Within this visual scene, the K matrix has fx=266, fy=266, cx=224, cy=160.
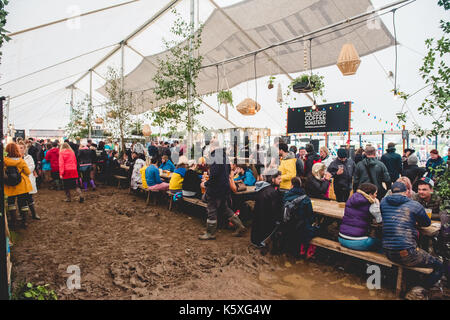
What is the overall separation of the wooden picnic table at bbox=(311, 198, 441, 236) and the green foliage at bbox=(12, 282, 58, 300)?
10.2ft

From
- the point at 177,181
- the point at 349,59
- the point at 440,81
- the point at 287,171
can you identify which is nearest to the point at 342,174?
the point at 287,171

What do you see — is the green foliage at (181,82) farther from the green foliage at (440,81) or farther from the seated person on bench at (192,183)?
the green foliage at (440,81)

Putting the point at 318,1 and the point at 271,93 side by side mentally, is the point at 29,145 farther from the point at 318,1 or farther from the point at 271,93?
the point at 318,1

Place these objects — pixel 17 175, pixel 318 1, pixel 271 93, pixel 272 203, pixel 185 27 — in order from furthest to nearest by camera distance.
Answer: pixel 271 93
pixel 185 27
pixel 318 1
pixel 17 175
pixel 272 203

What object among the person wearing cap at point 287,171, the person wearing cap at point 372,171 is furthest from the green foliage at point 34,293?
the person wearing cap at point 372,171

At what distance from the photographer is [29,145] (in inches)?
328

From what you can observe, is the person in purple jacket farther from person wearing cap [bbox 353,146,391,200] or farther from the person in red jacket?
the person in red jacket

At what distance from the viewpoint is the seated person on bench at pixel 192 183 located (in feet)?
17.1

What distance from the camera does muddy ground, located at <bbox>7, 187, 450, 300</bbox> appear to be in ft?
8.67

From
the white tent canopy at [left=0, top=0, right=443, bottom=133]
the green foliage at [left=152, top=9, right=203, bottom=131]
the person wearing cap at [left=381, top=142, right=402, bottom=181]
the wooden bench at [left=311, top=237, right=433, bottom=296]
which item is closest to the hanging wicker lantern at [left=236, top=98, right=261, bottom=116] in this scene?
the green foliage at [left=152, top=9, right=203, bottom=131]

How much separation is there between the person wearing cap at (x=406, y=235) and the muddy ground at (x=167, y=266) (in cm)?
42
